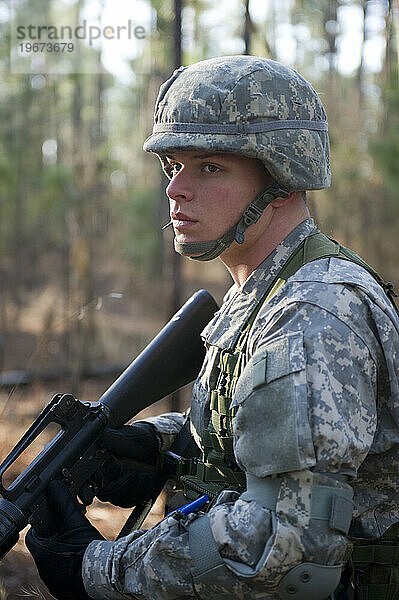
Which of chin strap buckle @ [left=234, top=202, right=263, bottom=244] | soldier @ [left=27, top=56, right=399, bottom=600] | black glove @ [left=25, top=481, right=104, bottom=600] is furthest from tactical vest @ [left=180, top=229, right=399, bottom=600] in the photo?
black glove @ [left=25, top=481, right=104, bottom=600]

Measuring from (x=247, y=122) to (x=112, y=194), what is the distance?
24.4 m

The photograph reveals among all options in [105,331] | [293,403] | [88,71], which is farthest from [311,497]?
[88,71]

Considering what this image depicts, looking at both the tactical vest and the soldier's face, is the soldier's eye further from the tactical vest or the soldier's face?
the tactical vest

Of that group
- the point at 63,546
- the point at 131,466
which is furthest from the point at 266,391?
the point at 131,466

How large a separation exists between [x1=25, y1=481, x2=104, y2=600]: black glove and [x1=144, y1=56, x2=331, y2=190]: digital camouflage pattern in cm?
122

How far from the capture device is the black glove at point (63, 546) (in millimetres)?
2170

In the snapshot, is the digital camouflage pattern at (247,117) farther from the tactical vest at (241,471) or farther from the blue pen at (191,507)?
the blue pen at (191,507)

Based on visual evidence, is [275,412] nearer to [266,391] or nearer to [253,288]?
[266,391]

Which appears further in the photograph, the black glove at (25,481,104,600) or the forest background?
the forest background

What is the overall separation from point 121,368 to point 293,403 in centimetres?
889

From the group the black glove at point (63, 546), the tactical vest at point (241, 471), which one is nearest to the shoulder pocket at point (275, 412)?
the tactical vest at point (241, 471)

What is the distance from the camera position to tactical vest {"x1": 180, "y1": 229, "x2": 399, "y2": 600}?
86.8 inches

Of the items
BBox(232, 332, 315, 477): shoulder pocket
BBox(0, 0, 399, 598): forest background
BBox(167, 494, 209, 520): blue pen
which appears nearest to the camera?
BBox(232, 332, 315, 477): shoulder pocket

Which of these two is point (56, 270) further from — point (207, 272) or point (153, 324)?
point (207, 272)
